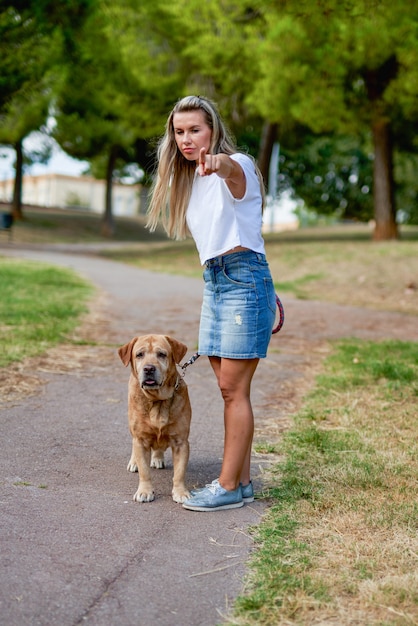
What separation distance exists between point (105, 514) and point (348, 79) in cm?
1979

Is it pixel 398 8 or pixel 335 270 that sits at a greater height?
pixel 398 8

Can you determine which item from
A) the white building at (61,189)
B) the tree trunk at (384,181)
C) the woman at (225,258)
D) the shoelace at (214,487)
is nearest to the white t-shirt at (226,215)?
the woman at (225,258)

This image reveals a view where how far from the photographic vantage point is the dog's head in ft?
13.0

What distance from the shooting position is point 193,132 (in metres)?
3.82

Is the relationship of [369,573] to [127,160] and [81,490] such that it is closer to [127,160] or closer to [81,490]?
[81,490]

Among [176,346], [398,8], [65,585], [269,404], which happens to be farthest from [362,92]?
[65,585]

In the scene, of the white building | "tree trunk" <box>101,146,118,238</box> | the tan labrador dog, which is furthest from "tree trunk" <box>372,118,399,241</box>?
the white building

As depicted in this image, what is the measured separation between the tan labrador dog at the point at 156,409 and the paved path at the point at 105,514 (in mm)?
155

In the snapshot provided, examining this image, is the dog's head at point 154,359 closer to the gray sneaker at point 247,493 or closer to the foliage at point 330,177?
the gray sneaker at point 247,493

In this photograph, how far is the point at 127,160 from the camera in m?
39.7

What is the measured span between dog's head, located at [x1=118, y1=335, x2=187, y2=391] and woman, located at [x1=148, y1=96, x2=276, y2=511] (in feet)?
0.78

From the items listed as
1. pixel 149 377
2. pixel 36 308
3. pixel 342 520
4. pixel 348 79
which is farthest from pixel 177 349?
pixel 348 79

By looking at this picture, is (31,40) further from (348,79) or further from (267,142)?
(267,142)

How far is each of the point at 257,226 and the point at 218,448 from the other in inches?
69.4
